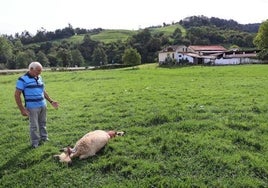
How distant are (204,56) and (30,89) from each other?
111295 mm

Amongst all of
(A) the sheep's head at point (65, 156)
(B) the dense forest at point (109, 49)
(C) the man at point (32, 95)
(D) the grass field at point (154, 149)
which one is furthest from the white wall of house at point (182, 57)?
(A) the sheep's head at point (65, 156)

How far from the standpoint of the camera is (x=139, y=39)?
5842 inches

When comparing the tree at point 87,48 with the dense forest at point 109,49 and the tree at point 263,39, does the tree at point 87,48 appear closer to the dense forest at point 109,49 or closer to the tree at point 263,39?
the dense forest at point 109,49

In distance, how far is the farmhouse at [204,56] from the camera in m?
101

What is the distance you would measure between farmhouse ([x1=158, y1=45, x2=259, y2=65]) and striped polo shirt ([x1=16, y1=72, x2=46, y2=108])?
8923 centimetres

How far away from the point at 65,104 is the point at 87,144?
966 cm

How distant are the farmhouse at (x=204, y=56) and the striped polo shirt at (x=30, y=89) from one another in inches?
3513

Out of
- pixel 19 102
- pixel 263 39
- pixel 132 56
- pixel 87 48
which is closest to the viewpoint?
pixel 19 102

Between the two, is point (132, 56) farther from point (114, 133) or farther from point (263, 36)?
point (114, 133)

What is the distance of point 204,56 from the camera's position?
118688 millimetres

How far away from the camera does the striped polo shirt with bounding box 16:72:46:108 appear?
1127 centimetres

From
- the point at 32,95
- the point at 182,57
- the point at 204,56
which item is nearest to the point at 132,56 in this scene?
the point at 182,57

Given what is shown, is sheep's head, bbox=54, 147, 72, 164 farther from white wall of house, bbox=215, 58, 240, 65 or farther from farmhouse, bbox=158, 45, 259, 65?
white wall of house, bbox=215, 58, 240, 65

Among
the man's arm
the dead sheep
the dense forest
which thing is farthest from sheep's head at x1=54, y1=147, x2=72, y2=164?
the dense forest
